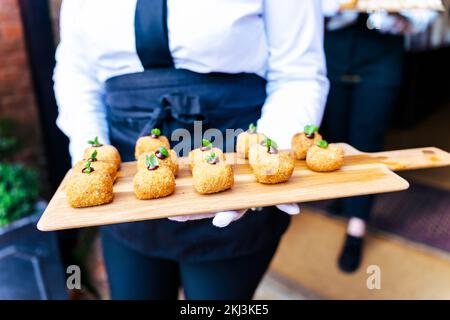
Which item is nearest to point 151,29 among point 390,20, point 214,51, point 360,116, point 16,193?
point 214,51

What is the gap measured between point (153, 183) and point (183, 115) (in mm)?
261

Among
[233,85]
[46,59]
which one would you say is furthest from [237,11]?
[46,59]

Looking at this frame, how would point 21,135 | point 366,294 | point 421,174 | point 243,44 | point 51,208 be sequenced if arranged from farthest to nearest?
point 421,174 → point 21,135 → point 366,294 → point 243,44 → point 51,208

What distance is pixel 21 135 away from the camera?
3.01 m

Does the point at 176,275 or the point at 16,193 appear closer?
the point at 176,275

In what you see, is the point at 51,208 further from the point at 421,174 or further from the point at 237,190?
the point at 421,174

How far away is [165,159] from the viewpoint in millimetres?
1237

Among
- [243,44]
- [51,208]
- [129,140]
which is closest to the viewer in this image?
[51,208]

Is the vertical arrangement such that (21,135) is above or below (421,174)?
above

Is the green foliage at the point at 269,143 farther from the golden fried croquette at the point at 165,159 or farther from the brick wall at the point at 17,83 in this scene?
the brick wall at the point at 17,83

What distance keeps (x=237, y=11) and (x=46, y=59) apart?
1842 mm

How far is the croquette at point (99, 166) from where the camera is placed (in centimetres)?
120

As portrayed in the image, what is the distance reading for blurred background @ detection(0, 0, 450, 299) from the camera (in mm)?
2248

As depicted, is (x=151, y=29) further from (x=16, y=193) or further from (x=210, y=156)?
(x=16, y=193)
